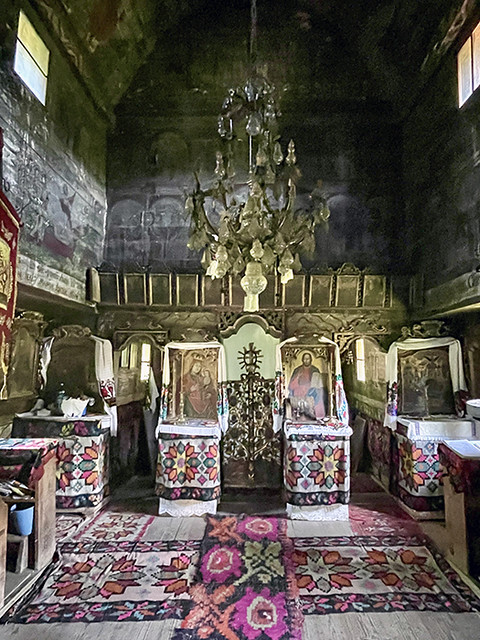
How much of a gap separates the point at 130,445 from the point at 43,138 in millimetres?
4750

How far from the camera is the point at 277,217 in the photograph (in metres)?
3.41

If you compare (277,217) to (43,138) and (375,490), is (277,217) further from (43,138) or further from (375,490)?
(375,490)

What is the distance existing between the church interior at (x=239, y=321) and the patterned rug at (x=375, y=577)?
0.09ft

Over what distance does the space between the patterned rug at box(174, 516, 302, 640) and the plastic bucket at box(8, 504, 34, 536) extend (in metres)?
1.52

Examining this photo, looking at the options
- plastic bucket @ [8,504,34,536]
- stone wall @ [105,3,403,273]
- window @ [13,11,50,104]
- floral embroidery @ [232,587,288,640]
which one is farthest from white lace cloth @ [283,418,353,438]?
window @ [13,11,50,104]

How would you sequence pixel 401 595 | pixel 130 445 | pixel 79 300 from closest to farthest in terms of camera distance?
pixel 401 595 < pixel 79 300 < pixel 130 445

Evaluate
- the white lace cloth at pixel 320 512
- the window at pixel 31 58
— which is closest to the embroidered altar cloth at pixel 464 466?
the white lace cloth at pixel 320 512

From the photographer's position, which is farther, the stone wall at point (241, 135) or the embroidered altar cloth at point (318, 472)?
the stone wall at point (241, 135)

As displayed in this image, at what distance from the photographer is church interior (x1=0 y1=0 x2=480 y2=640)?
328cm

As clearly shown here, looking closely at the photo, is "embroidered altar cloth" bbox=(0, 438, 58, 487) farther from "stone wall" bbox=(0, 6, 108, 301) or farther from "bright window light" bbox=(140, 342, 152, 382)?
"bright window light" bbox=(140, 342, 152, 382)

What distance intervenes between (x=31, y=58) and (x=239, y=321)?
3.88 m

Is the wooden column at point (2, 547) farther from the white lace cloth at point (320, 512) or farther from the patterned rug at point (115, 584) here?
the white lace cloth at point (320, 512)

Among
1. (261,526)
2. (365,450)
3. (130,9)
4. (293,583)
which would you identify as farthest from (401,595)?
(130,9)

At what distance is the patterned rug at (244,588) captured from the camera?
2777mm
